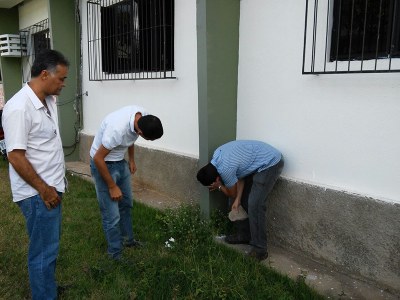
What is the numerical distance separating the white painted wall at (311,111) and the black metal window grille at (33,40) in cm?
571

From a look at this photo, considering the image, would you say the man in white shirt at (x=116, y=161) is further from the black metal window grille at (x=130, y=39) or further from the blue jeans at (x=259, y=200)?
the black metal window grille at (x=130, y=39)

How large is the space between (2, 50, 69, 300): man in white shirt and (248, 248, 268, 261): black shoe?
1.75 meters

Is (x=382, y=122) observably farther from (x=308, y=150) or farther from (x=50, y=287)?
(x=50, y=287)

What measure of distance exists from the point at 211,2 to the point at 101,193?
6.89 feet

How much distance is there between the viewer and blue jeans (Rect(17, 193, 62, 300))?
7.68ft

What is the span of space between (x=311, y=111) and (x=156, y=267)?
1.95 meters

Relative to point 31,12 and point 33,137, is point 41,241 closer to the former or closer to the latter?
point 33,137

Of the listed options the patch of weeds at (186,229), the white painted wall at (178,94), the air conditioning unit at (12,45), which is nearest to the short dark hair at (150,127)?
the patch of weeds at (186,229)

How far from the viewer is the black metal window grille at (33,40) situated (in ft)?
26.1

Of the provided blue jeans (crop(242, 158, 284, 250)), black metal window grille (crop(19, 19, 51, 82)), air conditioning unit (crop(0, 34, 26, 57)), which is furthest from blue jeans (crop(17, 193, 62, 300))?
air conditioning unit (crop(0, 34, 26, 57))

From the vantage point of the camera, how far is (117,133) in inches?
114

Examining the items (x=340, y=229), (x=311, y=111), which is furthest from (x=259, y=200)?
(x=311, y=111)

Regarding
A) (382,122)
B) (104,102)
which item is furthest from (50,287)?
(104,102)

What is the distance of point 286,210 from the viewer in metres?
3.53
